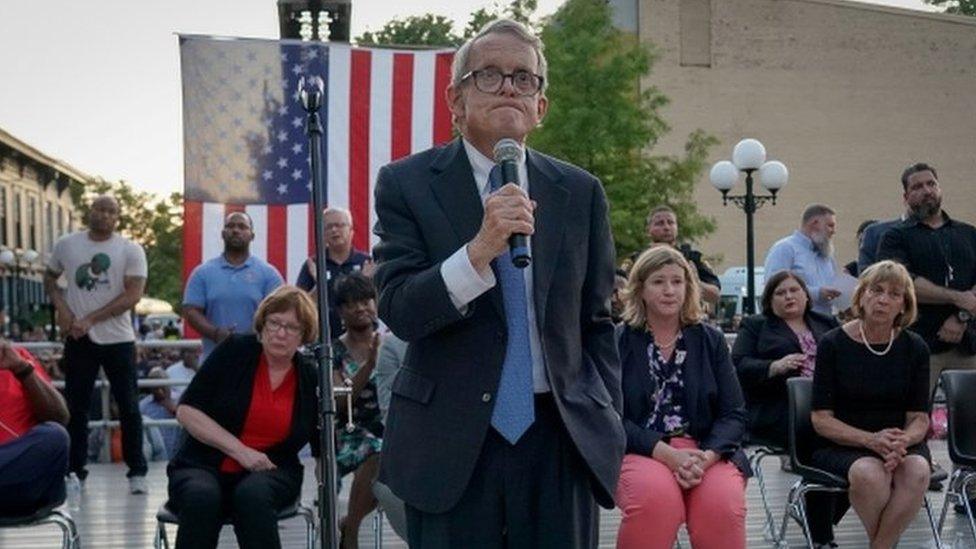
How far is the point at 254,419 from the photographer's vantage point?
728 centimetres

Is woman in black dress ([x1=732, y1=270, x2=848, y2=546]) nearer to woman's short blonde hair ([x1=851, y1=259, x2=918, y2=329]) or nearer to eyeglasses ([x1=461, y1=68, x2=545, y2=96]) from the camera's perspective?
woman's short blonde hair ([x1=851, y1=259, x2=918, y2=329])

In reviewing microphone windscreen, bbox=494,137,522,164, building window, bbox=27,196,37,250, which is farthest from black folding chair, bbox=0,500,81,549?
building window, bbox=27,196,37,250

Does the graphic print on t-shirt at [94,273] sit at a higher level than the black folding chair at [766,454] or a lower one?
higher

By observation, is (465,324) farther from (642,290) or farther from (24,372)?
(24,372)

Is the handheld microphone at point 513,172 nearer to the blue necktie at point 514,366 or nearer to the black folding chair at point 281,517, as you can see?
the blue necktie at point 514,366

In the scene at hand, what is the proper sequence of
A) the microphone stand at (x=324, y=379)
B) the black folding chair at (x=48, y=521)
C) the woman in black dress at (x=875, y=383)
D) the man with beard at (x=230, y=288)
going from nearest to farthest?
the microphone stand at (x=324, y=379) → the black folding chair at (x=48, y=521) → the woman in black dress at (x=875, y=383) → the man with beard at (x=230, y=288)

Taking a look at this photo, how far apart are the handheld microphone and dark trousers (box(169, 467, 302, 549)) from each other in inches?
145

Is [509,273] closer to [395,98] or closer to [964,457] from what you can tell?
[964,457]

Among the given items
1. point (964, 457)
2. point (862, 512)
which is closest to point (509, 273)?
point (862, 512)

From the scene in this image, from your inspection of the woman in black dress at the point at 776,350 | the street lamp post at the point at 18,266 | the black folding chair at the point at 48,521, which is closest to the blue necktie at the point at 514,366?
the black folding chair at the point at 48,521

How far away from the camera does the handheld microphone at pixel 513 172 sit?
3.28 m

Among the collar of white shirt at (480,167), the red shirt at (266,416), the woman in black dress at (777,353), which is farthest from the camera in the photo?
the woman in black dress at (777,353)

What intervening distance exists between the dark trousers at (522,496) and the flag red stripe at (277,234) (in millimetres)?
8678

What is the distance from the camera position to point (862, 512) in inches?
304
